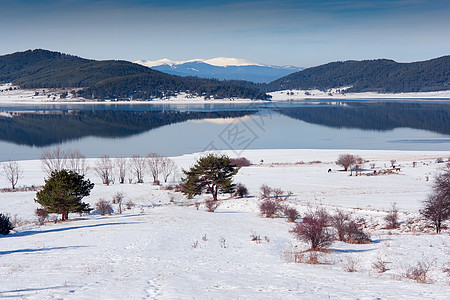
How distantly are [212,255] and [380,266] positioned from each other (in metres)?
5.12

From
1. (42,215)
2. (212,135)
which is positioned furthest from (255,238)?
(212,135)

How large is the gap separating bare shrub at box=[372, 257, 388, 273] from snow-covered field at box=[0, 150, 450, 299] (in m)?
0.14

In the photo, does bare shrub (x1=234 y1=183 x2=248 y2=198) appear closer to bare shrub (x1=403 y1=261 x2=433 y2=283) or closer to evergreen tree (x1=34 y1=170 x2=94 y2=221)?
evergreen tree (x1=34 y1=170 x2=94 y2=221)

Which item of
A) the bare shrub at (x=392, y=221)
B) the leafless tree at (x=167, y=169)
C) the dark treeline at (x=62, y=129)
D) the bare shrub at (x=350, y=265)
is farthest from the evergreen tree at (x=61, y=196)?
the dark treeline at (x=62, y=129)

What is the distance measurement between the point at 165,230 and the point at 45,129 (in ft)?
248

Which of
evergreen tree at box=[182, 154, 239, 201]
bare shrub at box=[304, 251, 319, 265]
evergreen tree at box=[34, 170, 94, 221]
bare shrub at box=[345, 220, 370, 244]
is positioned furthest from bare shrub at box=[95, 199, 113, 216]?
bare shrub at box=[304, 251, 319, 265]

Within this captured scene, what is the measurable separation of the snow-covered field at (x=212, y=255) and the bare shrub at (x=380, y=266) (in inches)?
5.3

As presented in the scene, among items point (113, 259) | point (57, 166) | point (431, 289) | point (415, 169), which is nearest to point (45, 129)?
point (57, 166)

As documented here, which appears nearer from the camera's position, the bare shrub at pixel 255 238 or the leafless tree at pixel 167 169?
the bare shrub at pixel 255 238

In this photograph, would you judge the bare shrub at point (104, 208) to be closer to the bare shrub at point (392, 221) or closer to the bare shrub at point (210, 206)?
the bare shrub at point (210, 206)

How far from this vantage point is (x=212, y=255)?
1273 centimetres

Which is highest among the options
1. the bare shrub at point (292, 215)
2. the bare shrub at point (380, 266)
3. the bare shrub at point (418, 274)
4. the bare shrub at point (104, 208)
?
the bare shrub at point (418, 274)

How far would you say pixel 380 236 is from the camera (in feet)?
51.5

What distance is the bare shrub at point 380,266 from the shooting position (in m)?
10.9
